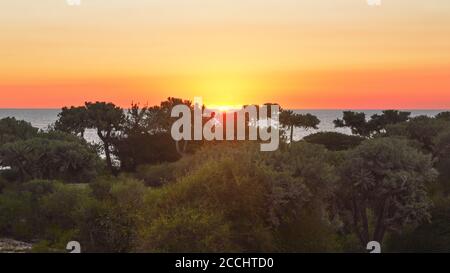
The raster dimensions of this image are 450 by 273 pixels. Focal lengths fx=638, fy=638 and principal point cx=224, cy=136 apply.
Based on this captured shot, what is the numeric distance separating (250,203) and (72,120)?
47490 millimetres

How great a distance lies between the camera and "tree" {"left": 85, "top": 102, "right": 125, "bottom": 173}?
6219cm

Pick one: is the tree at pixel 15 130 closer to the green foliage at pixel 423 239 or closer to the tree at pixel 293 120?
the tree at pixel 293 120

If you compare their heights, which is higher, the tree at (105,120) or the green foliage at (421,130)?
the tree at (105,120)

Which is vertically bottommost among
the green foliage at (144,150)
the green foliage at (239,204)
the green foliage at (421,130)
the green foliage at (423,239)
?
the green foliage at (423,239)

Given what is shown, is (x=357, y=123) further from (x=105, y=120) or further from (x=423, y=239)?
(x=423, y=239)

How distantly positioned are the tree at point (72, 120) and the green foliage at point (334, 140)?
891 inches

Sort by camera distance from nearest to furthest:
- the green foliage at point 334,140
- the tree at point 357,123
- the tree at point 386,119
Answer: the green foliage at point 334,140
the tree at point 386,119
the tree at point 357,123

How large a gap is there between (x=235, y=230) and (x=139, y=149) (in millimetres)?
39360

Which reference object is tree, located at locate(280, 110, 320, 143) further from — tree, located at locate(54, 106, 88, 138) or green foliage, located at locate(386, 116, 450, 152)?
tree, located at locate(54, 106, 88, 138)

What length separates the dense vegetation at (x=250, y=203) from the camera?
2003cm

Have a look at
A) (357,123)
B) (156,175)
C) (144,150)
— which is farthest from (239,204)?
(357,123)

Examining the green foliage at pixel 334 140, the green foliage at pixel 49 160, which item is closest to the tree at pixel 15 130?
the green foliage at pixel 49 160

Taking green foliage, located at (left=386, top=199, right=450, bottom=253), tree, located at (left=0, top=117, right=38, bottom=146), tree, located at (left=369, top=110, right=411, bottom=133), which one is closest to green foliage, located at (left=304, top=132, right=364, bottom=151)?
tree, located at (left=369, top=110, right=411, bottom=133)
